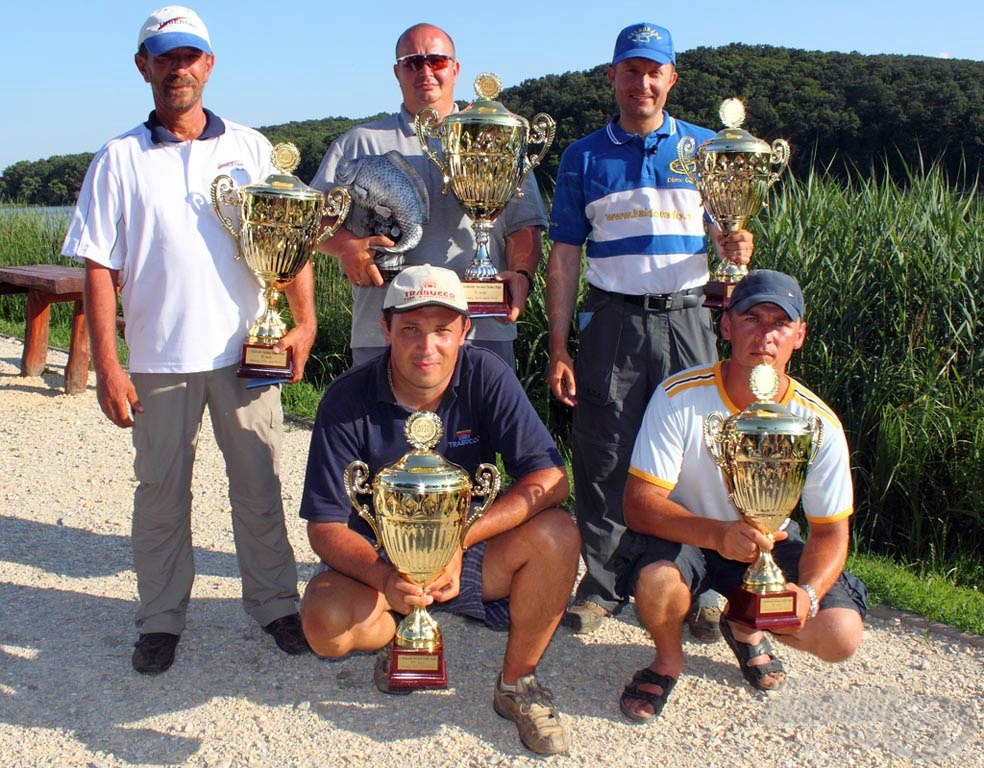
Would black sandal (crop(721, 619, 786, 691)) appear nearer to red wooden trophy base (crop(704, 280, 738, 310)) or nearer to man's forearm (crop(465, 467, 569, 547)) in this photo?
man's forearm (crop(465, 467, 569, 547))

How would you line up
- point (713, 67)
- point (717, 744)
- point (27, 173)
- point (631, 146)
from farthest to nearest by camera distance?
A: point (27, 173) < point (713, 67) < point (631, 146) < point (717, 744)

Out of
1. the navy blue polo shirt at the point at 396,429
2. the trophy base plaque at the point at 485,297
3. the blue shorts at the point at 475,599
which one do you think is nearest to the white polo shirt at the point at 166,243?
the navy blue polo shirt at the point at 396,429

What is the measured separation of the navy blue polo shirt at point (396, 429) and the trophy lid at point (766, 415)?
2.02 ft

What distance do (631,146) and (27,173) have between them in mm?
17240

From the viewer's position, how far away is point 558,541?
10.7 feet

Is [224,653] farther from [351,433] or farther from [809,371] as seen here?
[809,371]

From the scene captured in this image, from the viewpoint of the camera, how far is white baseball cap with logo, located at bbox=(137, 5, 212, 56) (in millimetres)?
3535

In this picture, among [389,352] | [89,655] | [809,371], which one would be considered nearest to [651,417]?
[389,352]

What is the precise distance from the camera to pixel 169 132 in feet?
12.1

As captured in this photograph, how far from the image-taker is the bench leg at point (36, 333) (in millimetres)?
8914

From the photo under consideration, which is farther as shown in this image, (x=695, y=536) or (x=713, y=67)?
(x=713, y=67)

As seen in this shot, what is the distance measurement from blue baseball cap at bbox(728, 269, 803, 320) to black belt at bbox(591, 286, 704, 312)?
0.63m

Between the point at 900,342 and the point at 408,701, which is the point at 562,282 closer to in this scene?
the point at 408,701

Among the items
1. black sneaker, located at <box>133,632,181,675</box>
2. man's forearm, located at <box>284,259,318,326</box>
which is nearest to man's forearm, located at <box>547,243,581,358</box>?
man's forearm, located at <box>284,259,318,326</box>
